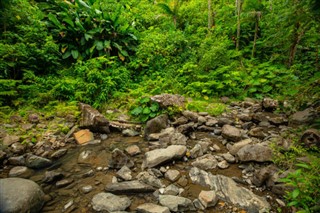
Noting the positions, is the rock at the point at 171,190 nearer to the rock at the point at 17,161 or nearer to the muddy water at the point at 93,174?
the muddy water at the point at 93,174

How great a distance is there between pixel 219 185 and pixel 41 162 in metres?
3.24

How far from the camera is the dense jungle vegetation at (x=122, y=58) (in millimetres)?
5945

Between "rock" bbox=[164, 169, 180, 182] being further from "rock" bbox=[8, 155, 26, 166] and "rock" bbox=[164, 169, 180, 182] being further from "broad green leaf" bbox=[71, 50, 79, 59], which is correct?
"broad green leaf" bbox=[71, 50, 79, 59]

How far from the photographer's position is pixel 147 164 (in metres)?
3.58

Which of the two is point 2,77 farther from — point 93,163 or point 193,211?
point 193,211

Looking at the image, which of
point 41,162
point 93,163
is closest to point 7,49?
point 41,162

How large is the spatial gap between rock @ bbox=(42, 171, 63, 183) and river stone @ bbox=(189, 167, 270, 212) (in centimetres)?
225

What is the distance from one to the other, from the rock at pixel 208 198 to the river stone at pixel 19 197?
224 cm

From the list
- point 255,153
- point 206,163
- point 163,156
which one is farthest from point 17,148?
→ point 255,153

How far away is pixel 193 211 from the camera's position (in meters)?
2.62

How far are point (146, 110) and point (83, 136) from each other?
1695 mm

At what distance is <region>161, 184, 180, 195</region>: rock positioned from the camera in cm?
295

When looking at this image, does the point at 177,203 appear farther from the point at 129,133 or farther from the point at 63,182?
the point at 129,133

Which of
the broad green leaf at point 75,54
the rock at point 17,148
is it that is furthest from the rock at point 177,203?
the broad green leaf at point 75,54
